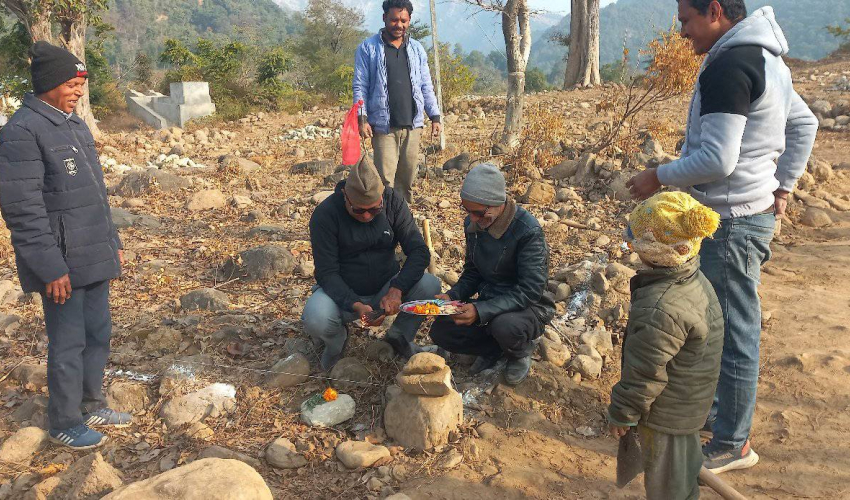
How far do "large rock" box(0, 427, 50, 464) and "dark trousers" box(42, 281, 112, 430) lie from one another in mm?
123

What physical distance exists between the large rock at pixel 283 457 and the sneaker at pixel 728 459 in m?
1.87

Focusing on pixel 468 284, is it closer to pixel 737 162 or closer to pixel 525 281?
pixel 525 281

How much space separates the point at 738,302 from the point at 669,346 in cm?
70

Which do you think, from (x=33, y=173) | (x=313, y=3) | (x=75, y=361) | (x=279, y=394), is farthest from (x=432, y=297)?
(x=313, y=3)

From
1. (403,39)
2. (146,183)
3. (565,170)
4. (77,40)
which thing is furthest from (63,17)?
(565,170)

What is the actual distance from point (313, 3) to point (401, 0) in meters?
34.5

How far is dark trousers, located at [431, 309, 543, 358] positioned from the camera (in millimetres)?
3178

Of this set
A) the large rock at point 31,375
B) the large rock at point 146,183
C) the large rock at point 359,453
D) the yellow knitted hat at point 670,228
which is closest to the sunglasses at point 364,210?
the large rock at point 359,453

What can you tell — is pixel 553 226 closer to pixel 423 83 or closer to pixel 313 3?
pixel 423 83

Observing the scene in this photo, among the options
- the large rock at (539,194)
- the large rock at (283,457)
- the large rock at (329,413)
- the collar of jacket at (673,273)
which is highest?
the collar of jacket at (673,273)

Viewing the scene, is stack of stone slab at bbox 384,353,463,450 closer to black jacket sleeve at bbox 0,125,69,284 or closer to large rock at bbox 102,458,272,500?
large rock at bbox 102,458,272,500

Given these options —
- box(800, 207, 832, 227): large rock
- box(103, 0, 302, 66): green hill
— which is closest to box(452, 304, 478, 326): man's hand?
box(800, 207, 832, 227): large rock

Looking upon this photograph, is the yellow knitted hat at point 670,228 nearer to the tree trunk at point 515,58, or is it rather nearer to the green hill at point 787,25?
the tree trunk at point 515,58

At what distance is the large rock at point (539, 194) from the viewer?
22.0 ft
